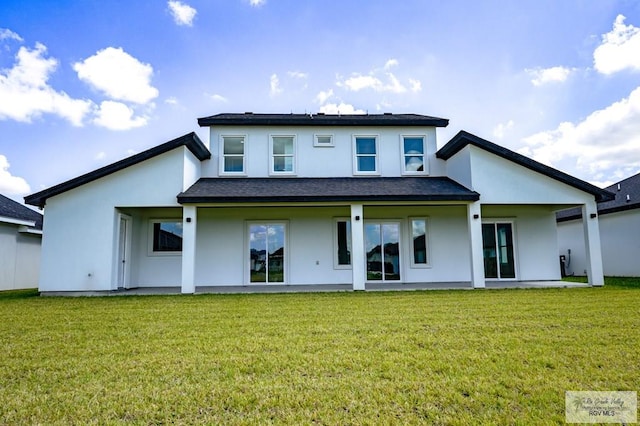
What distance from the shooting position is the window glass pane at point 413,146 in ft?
48.0

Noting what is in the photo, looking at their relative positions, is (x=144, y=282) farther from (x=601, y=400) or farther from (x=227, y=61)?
(x=601, y=400)

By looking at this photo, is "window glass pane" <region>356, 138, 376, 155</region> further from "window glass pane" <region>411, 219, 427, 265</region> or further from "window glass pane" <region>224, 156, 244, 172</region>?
"window glass pane" <region>224, 156, 244, 172</region>

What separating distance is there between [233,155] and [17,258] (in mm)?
11125

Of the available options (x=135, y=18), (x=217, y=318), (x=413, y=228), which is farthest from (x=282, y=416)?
(x=135, y=18)

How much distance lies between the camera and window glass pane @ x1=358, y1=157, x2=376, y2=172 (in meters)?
14.4

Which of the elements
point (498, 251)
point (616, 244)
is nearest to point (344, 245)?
point (498, 251)

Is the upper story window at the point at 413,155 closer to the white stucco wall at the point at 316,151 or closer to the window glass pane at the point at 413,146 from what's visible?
the window glass pane at the point at 413,146

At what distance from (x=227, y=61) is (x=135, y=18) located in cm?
345

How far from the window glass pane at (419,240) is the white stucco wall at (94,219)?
28.4ft

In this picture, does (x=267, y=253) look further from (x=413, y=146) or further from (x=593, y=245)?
(x=593, y=245)

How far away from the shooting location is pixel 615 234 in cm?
1717

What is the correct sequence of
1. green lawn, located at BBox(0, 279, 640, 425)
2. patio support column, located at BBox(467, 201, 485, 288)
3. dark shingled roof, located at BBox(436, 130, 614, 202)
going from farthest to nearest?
1. dark shingled roof, located at BBox(436, 130, 614, 202)
2. patio support column, located at BBox(467, 201, 485, 288)
3. green lawn, located at BBox(0, 279, 640, 425)

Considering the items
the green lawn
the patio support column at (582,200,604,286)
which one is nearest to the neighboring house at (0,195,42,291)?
the green lawn

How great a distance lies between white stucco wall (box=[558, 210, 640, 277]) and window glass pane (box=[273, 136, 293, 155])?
15.7 meters
